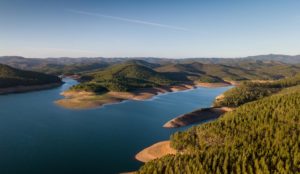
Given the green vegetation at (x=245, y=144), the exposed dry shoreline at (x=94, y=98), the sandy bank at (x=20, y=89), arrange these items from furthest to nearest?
the sandy bank at (x=20, y=89) < the exposed dry shoreline at (x=94, y=98) < the green vegetation at (x=245, y=144)

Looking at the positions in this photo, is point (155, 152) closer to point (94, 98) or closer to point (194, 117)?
point (194, 117)

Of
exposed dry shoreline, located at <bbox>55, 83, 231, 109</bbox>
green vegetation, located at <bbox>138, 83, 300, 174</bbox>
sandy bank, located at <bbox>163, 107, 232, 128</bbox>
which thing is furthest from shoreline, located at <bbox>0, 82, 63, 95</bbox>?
green vegetation, located at <bbox>138, 83, 300, 174</bbox>

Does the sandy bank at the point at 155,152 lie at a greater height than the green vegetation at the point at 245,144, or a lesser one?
lesser

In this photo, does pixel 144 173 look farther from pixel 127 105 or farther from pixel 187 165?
pixel 127 105

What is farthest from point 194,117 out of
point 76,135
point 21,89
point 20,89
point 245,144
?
point 21,89

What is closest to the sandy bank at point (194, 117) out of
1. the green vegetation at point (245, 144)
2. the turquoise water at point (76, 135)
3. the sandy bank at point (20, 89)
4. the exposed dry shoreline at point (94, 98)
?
the turquoise water at point (76, 135)

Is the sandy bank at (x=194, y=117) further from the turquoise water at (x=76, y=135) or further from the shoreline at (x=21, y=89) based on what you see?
the shoreline at (x=21, y=89)

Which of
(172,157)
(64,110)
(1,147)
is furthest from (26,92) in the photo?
(172,157)
